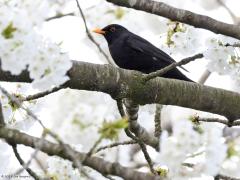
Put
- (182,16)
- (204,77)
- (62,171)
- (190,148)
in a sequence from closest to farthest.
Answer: (190,148) → (62,171) → (182,16) → (204,77)

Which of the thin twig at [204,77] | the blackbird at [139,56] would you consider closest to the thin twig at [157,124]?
the blackbird at [139,56]

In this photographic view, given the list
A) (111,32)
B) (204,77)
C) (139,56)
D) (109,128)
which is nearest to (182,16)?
(109,128)

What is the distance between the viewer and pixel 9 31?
173cm

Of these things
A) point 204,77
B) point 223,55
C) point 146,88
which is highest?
point 223,55

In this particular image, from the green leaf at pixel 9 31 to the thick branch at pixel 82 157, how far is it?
1.09 ft

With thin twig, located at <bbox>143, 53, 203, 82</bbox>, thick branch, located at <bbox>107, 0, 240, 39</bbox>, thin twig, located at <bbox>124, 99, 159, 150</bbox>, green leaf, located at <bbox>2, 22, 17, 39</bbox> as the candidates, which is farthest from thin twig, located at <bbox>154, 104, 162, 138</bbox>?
green leaf, located at <bbox>2, 22, 17, 39</bbox>

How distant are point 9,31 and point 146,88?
1182mm

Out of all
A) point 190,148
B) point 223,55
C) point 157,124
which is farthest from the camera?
point 157,124

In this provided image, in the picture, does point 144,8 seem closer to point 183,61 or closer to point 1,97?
point 183,61

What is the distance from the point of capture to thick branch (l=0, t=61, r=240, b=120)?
104 inches

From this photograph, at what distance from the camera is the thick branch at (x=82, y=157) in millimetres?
1698

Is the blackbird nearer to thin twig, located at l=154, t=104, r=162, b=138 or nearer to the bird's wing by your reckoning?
the bird's wing

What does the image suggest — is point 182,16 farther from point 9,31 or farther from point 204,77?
point 204,77

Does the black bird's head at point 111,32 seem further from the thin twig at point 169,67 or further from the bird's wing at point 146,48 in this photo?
the thin twig at point 169,67
